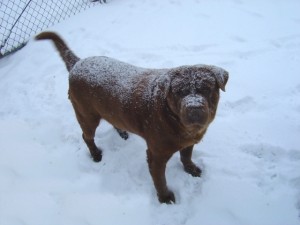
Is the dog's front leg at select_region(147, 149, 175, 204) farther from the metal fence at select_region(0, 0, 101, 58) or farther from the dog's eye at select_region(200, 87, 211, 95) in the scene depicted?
the metal fence at select_region(0, 0, 101, 58)

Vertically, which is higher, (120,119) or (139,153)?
(120,119)

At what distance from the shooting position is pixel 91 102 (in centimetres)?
302

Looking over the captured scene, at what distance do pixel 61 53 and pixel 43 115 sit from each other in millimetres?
1254

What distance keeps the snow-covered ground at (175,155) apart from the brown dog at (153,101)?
1.10 ft

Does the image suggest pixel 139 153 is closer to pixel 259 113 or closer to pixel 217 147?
pixel 217 147

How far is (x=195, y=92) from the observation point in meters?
2.17

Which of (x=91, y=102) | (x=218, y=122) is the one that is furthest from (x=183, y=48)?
(x=91, y=102)

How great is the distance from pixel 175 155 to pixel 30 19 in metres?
4.79

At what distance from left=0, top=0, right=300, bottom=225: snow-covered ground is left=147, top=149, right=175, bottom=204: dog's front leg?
3.4 inches

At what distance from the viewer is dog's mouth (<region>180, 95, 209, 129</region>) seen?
2066mm

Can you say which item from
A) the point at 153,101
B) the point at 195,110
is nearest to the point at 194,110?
the point at 195,110

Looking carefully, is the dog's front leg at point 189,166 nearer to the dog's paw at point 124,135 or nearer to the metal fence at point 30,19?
the dog's paw at point 124,135

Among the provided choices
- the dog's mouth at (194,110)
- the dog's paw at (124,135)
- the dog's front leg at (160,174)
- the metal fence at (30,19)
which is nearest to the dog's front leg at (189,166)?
the dog's front leg at (160,174)

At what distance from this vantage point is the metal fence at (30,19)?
603 cm
